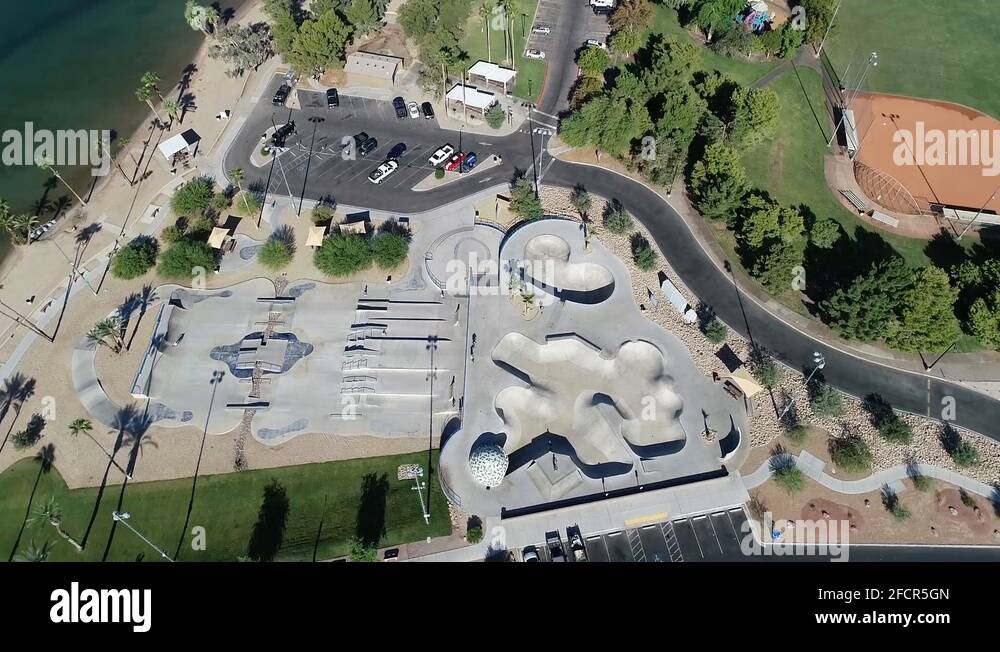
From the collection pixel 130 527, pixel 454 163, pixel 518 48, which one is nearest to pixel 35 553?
pixel 130 527

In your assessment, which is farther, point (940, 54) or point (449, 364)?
point (940, 54)

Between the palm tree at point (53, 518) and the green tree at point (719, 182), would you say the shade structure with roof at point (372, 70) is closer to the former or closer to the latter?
the green tree at point (719, 182)

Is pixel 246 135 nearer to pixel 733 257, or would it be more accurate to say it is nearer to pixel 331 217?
pixel 331 217

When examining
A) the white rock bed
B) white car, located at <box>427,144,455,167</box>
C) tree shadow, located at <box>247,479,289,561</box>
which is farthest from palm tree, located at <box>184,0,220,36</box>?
the white rock bed

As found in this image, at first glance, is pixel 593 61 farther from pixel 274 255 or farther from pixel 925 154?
pixel 274 255

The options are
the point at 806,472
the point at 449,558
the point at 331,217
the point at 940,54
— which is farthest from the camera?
the point at 940,54

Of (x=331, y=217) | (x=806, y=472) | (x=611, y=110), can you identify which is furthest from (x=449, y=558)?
(x=611, y=110)
